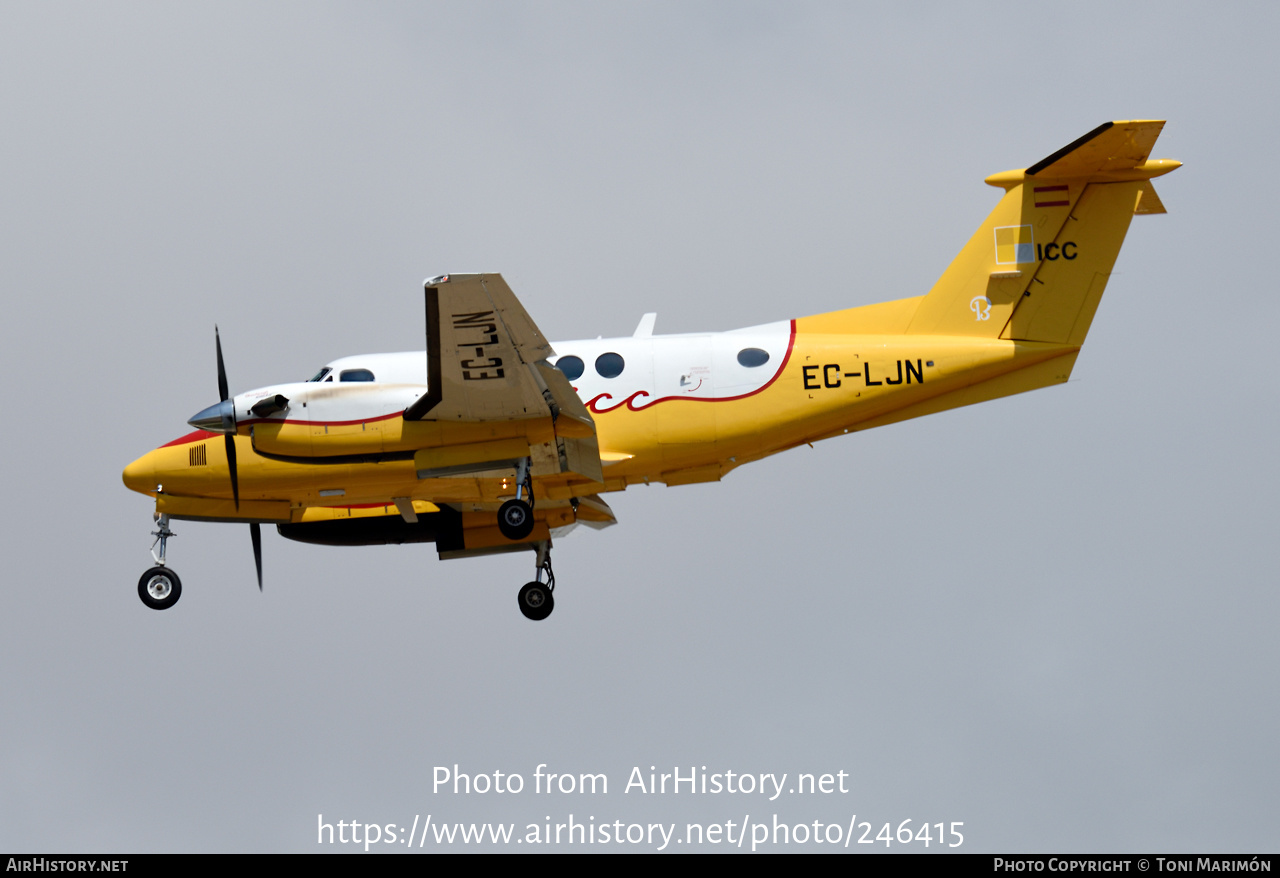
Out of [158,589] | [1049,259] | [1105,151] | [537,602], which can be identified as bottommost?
[537,602]

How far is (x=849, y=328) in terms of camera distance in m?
22.4

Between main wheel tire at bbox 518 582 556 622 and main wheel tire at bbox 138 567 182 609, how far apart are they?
18.1 ft

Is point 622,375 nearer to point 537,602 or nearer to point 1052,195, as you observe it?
point 537,602

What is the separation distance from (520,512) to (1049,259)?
29.3ft

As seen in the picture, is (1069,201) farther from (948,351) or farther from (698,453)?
(698,453)

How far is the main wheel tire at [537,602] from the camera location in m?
24.3

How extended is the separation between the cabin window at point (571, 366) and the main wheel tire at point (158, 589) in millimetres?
6914

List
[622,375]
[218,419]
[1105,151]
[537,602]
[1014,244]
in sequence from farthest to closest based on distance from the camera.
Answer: [537,602], [1014,244], [622,375], [1105,151], [218,419]

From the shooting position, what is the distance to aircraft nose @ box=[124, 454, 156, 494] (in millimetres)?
22453

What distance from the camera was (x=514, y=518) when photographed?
69.9 feet

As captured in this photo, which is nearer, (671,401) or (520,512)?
(520,512)

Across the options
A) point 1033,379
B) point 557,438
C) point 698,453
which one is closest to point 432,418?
point 557,438

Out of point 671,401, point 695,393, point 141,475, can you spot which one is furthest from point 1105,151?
point 141,475

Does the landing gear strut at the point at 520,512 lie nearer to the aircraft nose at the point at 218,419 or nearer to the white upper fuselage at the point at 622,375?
the white upper fuselage at the point at 622,375
